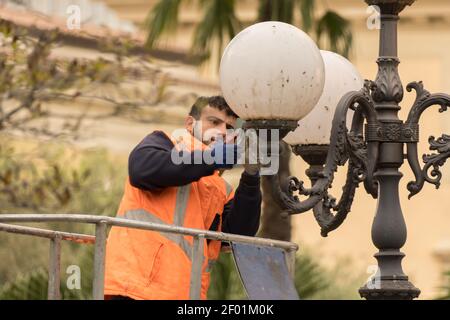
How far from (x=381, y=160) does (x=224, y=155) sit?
85 centimetres

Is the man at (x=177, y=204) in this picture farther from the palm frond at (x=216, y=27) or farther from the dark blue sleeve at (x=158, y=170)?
the palm frond at (x=216, y=27)

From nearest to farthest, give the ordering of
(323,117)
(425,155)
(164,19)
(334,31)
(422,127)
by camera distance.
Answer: (425,155) < (323,117) < (164,19) < (334,31) < (422,127)

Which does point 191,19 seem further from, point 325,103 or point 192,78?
point 325,103

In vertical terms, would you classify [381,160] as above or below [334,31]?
below

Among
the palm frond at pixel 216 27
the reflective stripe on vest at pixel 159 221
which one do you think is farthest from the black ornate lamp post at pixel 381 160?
the palm frond at pixel 216 27

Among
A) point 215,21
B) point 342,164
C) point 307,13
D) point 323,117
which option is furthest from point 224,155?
Result: point 215,21

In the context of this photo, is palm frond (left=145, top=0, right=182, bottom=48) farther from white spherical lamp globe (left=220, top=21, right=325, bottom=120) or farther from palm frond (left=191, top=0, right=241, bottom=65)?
white spherical lamp globe (left=220, top=21, right=325, bottom=120)

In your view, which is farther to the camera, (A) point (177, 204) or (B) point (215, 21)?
(B) point (215, 21)

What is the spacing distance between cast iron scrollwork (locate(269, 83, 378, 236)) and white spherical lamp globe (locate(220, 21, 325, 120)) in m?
0.21

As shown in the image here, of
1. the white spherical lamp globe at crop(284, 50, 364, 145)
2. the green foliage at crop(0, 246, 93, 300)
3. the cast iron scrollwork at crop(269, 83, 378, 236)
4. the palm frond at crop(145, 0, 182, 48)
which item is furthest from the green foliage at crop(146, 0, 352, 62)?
the cast iron scrollwork at crop(269, 83, 378, 236)

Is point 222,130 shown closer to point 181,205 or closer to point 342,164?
point 181,205

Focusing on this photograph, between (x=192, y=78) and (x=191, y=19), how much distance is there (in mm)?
1212

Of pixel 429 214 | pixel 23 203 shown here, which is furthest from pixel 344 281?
pixel 23 203

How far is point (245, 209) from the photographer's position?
799cm
